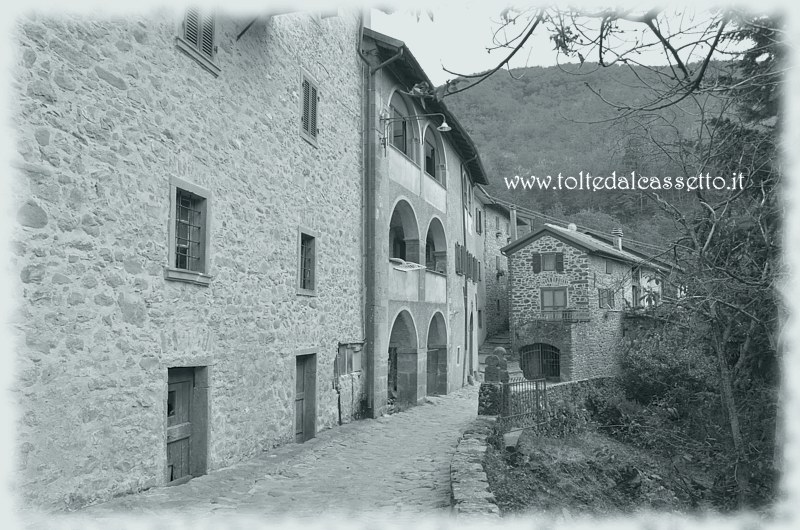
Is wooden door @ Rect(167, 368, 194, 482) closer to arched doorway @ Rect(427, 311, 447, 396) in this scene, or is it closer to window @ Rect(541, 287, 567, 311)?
arched doorway @ Rect(427, 311, 447, 396)

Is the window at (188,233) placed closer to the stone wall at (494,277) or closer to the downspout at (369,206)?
the downspout at (369,206)

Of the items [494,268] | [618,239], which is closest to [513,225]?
[494,268]

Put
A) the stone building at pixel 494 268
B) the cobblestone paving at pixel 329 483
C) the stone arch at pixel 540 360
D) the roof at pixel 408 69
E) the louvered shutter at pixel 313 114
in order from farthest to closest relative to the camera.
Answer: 1. the stone building at pixel 494 268
2. the stone arch at pixel 540 360
3. the roof at pixel 408 69
4. the louvered shutter at pixel 313 114
5. the cobblestone paving at pixel 329 483

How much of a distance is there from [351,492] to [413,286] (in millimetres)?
8810

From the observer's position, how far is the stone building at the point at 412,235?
43.2 ft

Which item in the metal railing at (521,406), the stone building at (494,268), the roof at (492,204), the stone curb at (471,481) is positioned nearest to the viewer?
the stone curb at (471,481)

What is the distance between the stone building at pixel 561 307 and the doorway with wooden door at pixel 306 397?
15.8 meters

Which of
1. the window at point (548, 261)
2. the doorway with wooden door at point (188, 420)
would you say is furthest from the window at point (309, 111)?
the window at point (548, 261)

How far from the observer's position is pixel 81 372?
5.54m

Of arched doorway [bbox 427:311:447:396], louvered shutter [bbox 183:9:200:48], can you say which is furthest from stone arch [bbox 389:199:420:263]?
louvered shutter [bbox 183:9:200:48]

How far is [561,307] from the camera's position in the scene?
2614 cm

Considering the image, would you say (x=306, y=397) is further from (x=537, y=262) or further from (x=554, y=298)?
(x=537, y=262)

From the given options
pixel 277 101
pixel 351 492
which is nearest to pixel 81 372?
pixel 351 492

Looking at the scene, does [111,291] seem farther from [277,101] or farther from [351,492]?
[277,101]
